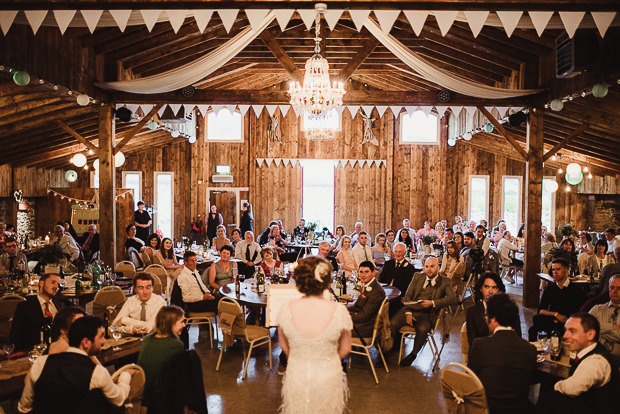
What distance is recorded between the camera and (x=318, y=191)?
53.9 ft

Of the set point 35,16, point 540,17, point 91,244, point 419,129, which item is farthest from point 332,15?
point 419,129

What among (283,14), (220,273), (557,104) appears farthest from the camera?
(557,104)

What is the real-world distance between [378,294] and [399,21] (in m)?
5.45

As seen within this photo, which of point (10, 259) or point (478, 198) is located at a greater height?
point (478, 198)

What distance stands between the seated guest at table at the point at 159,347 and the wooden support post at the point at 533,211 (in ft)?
22.9

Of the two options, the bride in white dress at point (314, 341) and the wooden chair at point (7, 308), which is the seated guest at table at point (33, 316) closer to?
the wooden chair at point (7, 308)

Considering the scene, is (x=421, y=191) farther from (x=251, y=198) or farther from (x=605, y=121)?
(x=605, y=121)

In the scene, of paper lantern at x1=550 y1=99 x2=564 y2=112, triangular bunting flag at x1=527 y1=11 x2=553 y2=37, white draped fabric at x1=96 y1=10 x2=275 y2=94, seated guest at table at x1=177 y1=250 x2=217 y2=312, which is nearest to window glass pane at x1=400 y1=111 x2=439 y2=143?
paper lantern at x1=550 y1=99 x2=564 y2=112

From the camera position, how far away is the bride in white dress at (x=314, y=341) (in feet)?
10.3

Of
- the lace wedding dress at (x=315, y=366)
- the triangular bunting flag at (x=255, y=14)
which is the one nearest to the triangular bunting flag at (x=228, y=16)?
the triangular bunting flag at (x=255, y=14)

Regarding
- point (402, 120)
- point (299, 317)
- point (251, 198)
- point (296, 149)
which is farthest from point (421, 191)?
point (299, 317)

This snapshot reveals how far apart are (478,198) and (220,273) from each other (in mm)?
11293

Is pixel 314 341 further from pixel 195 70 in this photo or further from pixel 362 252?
pixel 362 252

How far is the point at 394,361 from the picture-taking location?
6.20 metres
